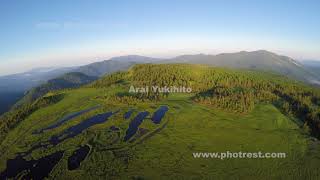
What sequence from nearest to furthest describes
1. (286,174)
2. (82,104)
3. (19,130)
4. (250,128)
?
(286,174) → (250,128) → (19,130) → (82,104)

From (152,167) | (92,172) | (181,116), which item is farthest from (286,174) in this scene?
(181,116)

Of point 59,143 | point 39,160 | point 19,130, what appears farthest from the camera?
point 19,130

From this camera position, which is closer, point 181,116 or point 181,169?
point 181,169

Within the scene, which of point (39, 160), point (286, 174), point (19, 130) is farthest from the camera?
point (19, 130)

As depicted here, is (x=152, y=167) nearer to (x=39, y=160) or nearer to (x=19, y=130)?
(x=39, y=160)

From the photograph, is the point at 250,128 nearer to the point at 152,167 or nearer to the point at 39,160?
the point at 152,167

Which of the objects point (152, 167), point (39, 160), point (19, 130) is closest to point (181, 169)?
point (152, 167)
